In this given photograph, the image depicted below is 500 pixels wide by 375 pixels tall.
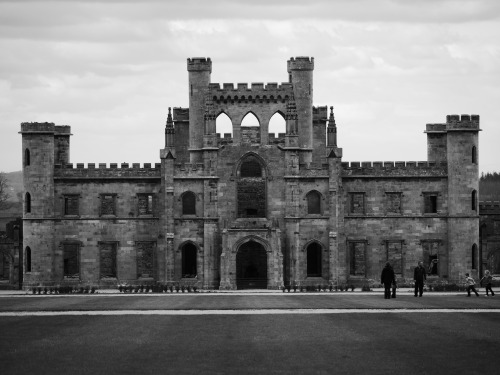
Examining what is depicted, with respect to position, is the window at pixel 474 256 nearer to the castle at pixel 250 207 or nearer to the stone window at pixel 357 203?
the castle at pixel 250 207

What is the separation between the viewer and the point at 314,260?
235ft

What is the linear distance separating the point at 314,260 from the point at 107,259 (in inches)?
553

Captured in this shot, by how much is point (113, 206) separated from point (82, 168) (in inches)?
132

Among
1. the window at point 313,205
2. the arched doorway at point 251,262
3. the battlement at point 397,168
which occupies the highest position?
the battlement at point 397,168

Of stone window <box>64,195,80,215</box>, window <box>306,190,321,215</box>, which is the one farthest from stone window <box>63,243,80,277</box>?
window <box>306,190,321,215</box>

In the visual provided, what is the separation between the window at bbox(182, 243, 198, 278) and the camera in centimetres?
7131

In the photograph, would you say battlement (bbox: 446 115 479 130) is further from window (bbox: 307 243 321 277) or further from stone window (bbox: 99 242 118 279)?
stone window (bbox: 99 242 118 279)

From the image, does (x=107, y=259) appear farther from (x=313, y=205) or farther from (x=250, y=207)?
(x=313, y=205)

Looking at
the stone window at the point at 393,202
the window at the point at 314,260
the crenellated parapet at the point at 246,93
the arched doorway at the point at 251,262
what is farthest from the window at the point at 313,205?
the crenellated parapet at the point at 246,93

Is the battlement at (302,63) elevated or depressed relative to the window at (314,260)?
elevated

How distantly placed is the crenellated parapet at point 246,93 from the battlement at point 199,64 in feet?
5.89

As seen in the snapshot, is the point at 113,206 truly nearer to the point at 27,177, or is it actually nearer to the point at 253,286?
the point at 27,177

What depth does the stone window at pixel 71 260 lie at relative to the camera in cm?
7262

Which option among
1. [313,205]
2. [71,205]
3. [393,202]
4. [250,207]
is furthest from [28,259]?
[393,202]
